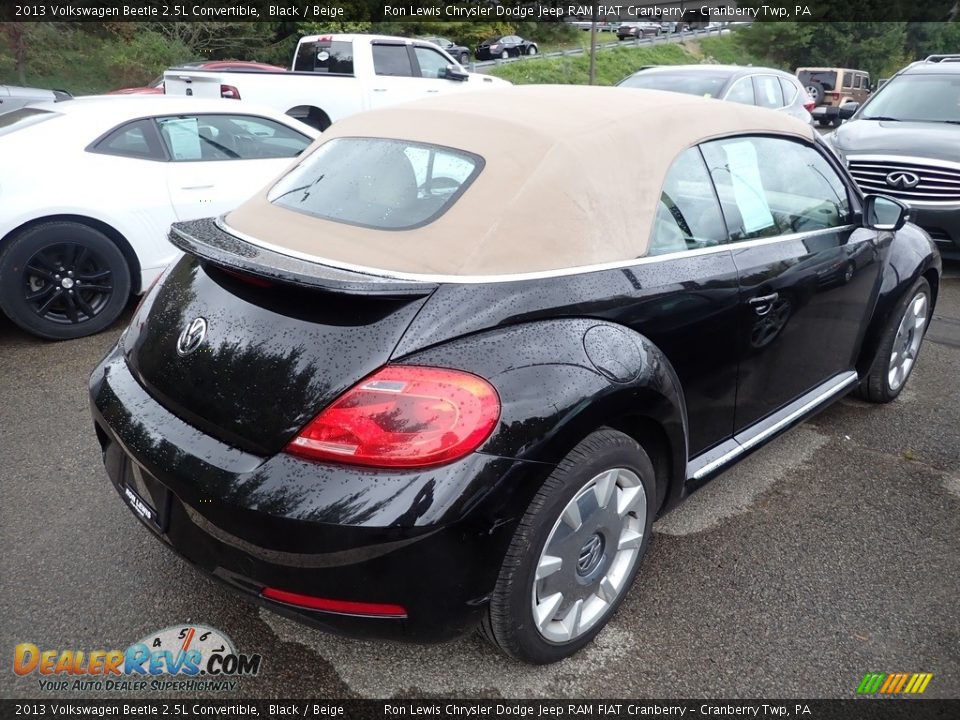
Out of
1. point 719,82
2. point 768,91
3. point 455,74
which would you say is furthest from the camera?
point 455,74

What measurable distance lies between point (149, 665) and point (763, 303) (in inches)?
94.0

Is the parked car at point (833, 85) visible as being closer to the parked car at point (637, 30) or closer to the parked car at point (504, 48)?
the parked car at point (504, 48)

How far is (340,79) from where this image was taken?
1073 cm

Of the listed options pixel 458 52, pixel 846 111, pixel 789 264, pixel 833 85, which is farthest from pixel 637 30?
pixel 789 264

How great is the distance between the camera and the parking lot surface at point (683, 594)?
2229 mm

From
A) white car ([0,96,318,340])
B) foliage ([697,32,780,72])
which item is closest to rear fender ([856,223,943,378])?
white car ([0,96,318,340])

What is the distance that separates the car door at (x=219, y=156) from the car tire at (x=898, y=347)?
422 cm

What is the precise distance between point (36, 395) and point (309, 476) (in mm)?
2988

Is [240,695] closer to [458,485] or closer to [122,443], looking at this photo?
[122,443]

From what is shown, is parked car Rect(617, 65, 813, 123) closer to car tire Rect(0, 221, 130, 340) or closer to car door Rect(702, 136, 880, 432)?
car door Rect(702, 136, 880, 432)

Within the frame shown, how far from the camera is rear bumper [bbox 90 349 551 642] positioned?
1786mm

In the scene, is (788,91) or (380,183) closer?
(380,183)

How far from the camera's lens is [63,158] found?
4.80 m

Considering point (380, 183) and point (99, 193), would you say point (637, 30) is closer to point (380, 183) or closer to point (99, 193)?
point (99, 193)
